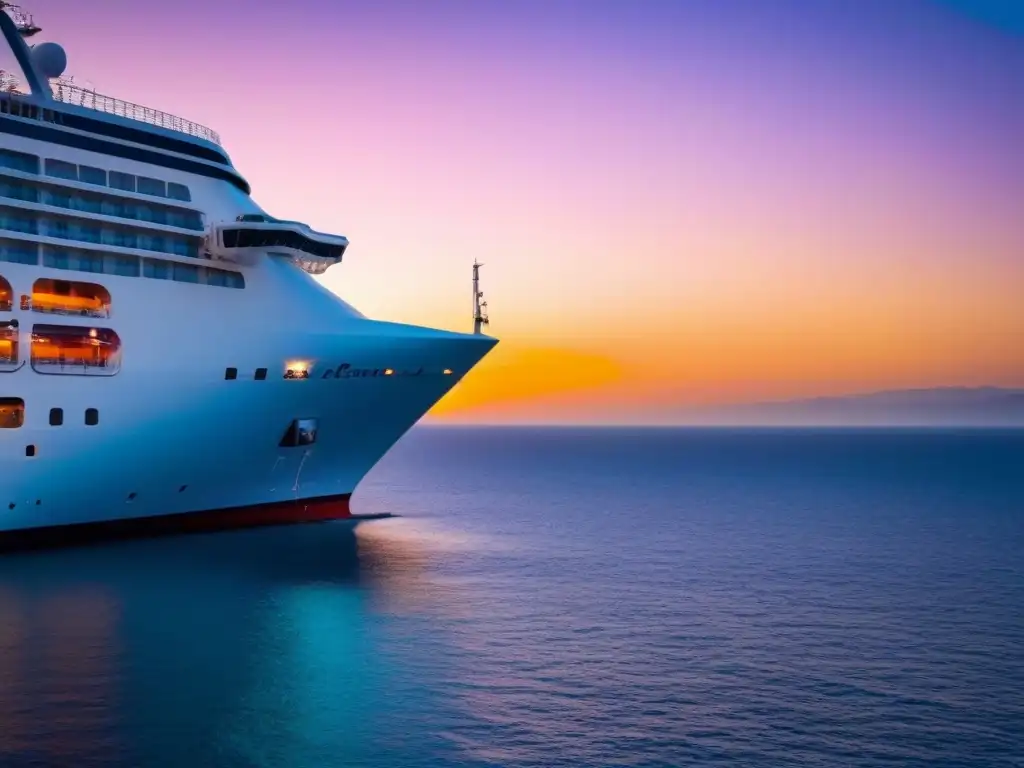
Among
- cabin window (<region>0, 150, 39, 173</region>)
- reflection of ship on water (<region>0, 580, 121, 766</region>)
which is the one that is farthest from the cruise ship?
reflection of ship on water (<region>0, 580, 121, 766</region>)

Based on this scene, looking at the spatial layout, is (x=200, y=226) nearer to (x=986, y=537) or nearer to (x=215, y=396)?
(x=215, y=396)

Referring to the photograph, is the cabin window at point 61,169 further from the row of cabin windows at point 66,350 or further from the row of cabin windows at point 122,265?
the row of cabin windows at point 66,350

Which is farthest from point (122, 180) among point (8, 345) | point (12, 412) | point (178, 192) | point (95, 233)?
point (12, 412)

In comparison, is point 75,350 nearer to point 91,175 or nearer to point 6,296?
point 6,296

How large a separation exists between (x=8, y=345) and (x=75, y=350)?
2.46m

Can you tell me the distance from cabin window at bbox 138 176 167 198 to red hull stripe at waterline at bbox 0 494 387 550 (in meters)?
14.8

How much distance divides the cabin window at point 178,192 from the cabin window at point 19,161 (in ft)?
19.3

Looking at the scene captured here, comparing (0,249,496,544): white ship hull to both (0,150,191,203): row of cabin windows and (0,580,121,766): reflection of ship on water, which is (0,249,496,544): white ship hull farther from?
(0,580,121,766): reflection of ship on water

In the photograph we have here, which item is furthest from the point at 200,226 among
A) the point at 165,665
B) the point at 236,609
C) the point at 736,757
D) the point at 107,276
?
the point at 736,757

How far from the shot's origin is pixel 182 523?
4294 centimetres

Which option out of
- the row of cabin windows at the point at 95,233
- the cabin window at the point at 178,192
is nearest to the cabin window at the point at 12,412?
the row of cabin windows at the point at 95,233

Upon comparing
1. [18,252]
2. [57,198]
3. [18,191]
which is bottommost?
[18,252]

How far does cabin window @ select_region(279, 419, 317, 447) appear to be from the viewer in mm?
44844

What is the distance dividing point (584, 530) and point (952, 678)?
3304 centimetres
